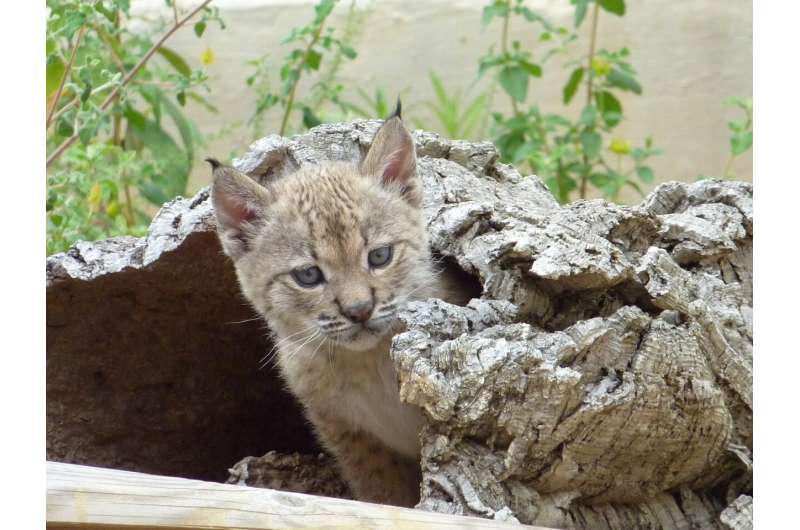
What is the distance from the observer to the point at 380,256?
11.9ft

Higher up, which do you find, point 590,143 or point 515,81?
point 515,81

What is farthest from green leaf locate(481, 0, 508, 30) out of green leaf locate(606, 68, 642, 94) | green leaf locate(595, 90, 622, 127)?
green leaf locate(595, 90, 622, 127)

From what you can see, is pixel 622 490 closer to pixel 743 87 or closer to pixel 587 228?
pixel 587 228

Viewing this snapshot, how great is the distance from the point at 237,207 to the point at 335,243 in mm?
469

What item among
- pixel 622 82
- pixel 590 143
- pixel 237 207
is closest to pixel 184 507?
pixel 237 207

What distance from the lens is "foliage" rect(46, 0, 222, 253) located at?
430 cm

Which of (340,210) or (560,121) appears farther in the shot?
(560,121)

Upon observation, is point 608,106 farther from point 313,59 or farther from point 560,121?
point 313,59

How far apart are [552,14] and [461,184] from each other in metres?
5.55

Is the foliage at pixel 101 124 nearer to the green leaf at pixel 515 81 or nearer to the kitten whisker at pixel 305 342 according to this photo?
the kitten whisker at pixel 305 342

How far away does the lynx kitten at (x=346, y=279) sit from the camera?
11.6 feet

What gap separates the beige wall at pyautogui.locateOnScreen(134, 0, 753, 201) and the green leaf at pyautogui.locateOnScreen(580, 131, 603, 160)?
2.07 meters

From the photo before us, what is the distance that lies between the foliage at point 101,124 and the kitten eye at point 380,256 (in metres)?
1.34

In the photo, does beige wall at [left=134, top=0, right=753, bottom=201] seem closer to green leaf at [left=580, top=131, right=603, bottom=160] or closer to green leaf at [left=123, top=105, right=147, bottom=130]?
green leaf at [left=580, top=131, right=603, bottom=160]
